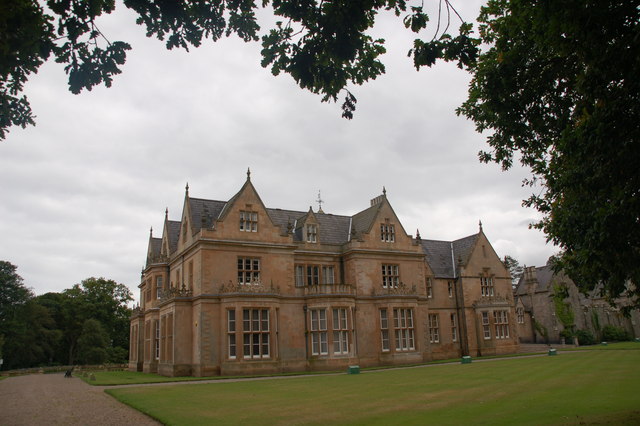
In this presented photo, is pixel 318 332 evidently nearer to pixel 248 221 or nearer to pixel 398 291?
pixel 398 291

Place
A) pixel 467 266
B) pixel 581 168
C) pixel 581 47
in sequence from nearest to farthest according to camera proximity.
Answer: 1. pixel 581 47
2. pixel 581 168
3. pixel 467 266

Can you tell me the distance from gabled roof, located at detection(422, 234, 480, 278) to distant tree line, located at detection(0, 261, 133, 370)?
A: 143 feet

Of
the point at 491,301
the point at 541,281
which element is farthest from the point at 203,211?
the point at 541,281

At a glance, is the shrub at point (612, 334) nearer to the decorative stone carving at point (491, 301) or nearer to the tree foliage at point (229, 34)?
the decorative stone carving at point (491, 301)

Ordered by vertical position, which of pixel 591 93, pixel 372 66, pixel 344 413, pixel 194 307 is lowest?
pixel 344 413

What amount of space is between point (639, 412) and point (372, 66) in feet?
33.9

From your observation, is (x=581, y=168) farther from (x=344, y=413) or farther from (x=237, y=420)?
(x=237, y=420)

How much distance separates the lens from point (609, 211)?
9430mm

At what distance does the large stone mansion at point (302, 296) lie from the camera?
33.2 meters

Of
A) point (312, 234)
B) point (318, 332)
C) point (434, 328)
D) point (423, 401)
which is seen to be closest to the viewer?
point (423, 401)

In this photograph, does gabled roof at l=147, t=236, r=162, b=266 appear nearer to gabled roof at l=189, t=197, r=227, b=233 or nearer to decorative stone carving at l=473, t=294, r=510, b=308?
gabled roof at l=189, t=197, r=227, b=233

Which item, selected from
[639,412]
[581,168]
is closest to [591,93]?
[581,168]

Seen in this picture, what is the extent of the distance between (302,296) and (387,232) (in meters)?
9.66

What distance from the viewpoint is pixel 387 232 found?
4125 centimetres
